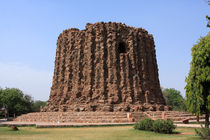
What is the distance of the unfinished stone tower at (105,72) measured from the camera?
18625mm

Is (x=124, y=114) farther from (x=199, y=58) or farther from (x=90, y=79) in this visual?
(x=199, y=58)

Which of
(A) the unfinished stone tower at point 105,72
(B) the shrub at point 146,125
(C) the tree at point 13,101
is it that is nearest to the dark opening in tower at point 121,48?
(A) the unfinished stone tower at point 105,72

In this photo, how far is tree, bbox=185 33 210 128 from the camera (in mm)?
6972

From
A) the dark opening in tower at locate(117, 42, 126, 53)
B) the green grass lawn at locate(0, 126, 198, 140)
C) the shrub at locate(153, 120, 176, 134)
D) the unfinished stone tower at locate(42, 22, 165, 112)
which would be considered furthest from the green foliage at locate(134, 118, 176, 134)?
the dark opening in tower at locate(117, 42, 126, 53)

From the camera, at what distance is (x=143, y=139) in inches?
270

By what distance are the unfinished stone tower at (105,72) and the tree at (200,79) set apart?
10.3 metres

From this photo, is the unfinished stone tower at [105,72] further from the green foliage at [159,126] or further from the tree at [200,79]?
the tree at [200,79]

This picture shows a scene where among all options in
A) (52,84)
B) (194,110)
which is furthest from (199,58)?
(52,84)

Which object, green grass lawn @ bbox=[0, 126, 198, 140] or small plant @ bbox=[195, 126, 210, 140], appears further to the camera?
green grass lawn @ bbox=[0, 126, 198, 140]

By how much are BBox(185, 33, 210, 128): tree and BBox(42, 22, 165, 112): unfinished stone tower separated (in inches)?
404

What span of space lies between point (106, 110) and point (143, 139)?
10.3m

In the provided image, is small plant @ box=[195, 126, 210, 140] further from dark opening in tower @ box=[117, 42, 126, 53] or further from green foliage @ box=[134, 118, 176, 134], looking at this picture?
dark opening in tower @ box=[117, 42, 126, 53]

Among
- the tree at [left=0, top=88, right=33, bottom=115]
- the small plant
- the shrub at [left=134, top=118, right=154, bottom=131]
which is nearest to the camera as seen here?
the small plant

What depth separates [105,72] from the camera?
19.6 meters
